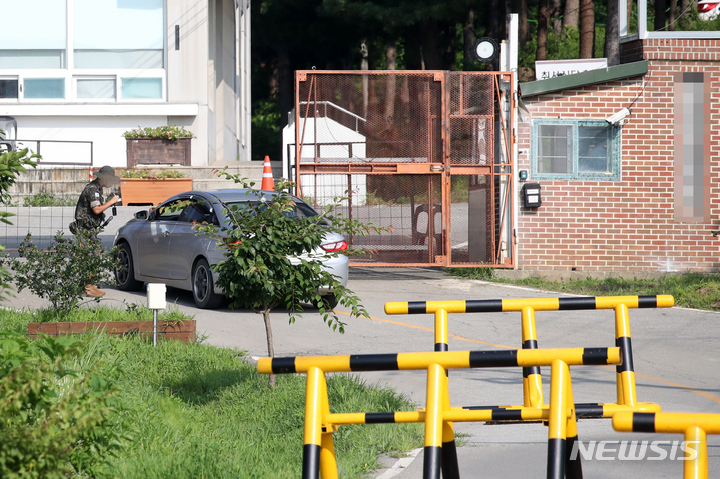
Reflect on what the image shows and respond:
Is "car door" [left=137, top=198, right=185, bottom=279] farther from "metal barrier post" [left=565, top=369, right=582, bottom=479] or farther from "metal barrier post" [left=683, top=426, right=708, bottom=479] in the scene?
"metal barrier post" [left=683, top=426, right=708, bottom=479]

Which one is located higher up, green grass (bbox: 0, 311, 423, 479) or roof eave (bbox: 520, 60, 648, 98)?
roof eave (bbox: 520, 60, 648, 98)

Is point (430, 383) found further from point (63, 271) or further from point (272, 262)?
point (63, 271)

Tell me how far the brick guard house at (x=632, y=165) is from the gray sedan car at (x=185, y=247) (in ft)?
14.0

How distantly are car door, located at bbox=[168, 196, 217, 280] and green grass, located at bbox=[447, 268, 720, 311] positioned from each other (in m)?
4.74

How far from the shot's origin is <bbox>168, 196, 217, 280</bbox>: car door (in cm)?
1059

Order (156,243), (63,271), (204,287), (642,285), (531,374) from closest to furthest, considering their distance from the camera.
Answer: (531,374) → (63,271) → (204,287) → (156,243) → (642,285)

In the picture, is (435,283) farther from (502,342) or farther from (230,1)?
(230,1)

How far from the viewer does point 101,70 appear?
76.0ft

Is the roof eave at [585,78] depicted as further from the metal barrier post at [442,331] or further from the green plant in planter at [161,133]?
the green plant in planter at [161,133]

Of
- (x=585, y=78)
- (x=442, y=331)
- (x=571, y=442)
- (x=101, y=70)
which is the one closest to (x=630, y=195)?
(x=585, y=78)

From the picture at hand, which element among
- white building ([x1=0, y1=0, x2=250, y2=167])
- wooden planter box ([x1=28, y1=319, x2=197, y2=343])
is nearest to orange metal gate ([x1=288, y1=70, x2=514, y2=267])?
wooden planter box ([x1=28, y1=319, x2=197, y2=343])

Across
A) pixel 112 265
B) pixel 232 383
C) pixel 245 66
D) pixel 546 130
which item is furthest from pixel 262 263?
pixel 245 66

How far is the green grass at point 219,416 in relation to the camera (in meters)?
4.58

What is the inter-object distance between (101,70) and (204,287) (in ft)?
48.1
